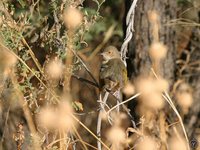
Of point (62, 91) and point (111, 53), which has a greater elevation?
point (111, 53)

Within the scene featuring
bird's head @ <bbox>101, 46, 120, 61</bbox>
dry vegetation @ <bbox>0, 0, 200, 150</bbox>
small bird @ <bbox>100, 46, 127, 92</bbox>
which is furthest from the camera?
bird's head @ <bbox>101, 46, 120, 61</bbox>

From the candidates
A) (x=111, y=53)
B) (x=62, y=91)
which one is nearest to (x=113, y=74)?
(x=111, y=53)

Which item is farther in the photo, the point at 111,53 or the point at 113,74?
the point at 111,53

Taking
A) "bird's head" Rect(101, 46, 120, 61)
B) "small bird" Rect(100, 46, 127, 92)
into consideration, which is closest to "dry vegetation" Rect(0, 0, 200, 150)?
"small bird" Rect(100, 46, 127, 92)

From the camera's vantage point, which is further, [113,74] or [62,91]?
[62,91]

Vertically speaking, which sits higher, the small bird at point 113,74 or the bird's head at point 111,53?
the bird's head at point 111,53

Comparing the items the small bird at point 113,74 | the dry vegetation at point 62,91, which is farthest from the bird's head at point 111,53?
the dry vegetation at point 62,91

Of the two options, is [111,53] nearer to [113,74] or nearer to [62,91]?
[113,74]

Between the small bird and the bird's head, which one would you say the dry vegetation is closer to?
the small bird

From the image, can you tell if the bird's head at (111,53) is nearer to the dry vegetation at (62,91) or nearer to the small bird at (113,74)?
the small bird at (113,74)

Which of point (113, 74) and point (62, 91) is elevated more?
point (113, 74)

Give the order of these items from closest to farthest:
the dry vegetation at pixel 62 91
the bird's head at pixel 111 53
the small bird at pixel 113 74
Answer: the dry vegetation at pixel 62 91 < the small bird at pixel 113 74 < the bird's head at pixel 111 53

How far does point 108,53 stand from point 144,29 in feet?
5.42

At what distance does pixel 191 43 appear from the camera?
32.5ft
